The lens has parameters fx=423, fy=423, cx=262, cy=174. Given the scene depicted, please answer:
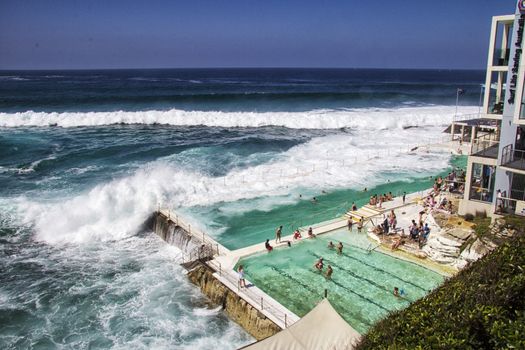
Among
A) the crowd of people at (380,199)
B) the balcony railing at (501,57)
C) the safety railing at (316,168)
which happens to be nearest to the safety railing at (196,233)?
the safety railing at (316,168)

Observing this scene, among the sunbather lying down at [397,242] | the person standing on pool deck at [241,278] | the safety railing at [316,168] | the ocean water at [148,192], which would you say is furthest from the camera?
the safety railing at [316,168]

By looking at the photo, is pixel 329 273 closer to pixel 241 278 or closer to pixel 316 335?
pixel 241 278

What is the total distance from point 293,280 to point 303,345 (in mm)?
6700

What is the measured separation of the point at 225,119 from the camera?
58.0 metres

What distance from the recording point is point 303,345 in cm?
1049

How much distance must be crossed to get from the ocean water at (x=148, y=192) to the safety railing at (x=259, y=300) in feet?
3.87

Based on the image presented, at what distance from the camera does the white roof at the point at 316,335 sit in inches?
409

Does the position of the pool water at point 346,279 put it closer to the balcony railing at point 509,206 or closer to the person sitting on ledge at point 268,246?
the person sitting on ledge at point 268,246

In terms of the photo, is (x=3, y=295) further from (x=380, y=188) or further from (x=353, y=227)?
(x=380, y=188)

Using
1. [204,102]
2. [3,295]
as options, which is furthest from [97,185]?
[204,102]

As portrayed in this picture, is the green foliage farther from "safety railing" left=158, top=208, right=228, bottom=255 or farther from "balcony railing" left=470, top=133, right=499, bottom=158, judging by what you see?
"safety railing" left=158, top=208, right=228, bottom=255

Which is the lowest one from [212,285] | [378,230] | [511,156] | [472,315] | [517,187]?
[212,285]

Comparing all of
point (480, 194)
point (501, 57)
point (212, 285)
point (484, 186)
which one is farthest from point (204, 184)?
point (501, 57)

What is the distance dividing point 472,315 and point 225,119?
52549 mm
